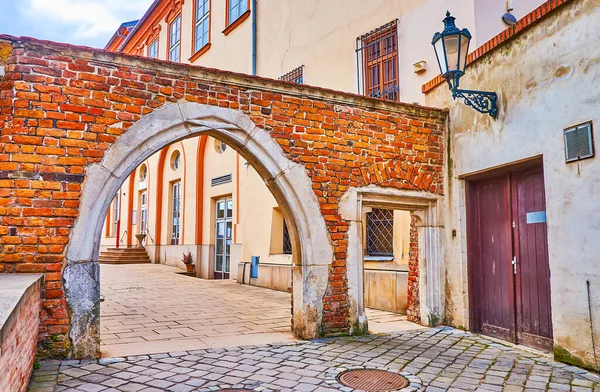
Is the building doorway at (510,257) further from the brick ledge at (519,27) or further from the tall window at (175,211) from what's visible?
Answer: the tall window at (175,211)

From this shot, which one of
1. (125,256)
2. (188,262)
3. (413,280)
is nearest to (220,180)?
(188,262)

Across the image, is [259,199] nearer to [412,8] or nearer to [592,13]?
[412,8]

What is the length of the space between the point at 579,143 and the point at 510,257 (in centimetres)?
175

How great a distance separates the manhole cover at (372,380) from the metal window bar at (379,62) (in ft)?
18.2

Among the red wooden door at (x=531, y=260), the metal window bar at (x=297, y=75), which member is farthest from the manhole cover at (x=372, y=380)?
the metal window bar at (x=297, y=75)

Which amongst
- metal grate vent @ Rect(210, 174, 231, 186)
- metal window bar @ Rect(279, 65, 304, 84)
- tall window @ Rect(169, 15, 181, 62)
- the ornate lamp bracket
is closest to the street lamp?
the ornate lamp bracket

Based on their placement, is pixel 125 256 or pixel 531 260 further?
pixel 125 256

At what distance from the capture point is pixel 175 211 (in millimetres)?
17969

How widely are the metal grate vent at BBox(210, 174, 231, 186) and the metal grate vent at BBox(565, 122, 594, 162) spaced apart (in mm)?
10392

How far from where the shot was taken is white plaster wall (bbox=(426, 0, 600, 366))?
15.8ft

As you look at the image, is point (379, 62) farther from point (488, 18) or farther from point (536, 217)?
point (536, 217)

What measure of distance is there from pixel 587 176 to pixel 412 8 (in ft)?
16.8

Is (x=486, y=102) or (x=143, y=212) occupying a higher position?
(x=486, y=102)

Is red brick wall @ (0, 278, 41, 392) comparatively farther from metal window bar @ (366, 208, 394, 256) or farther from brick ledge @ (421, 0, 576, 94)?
metal window bar @ (366, 208, 394, 256)
